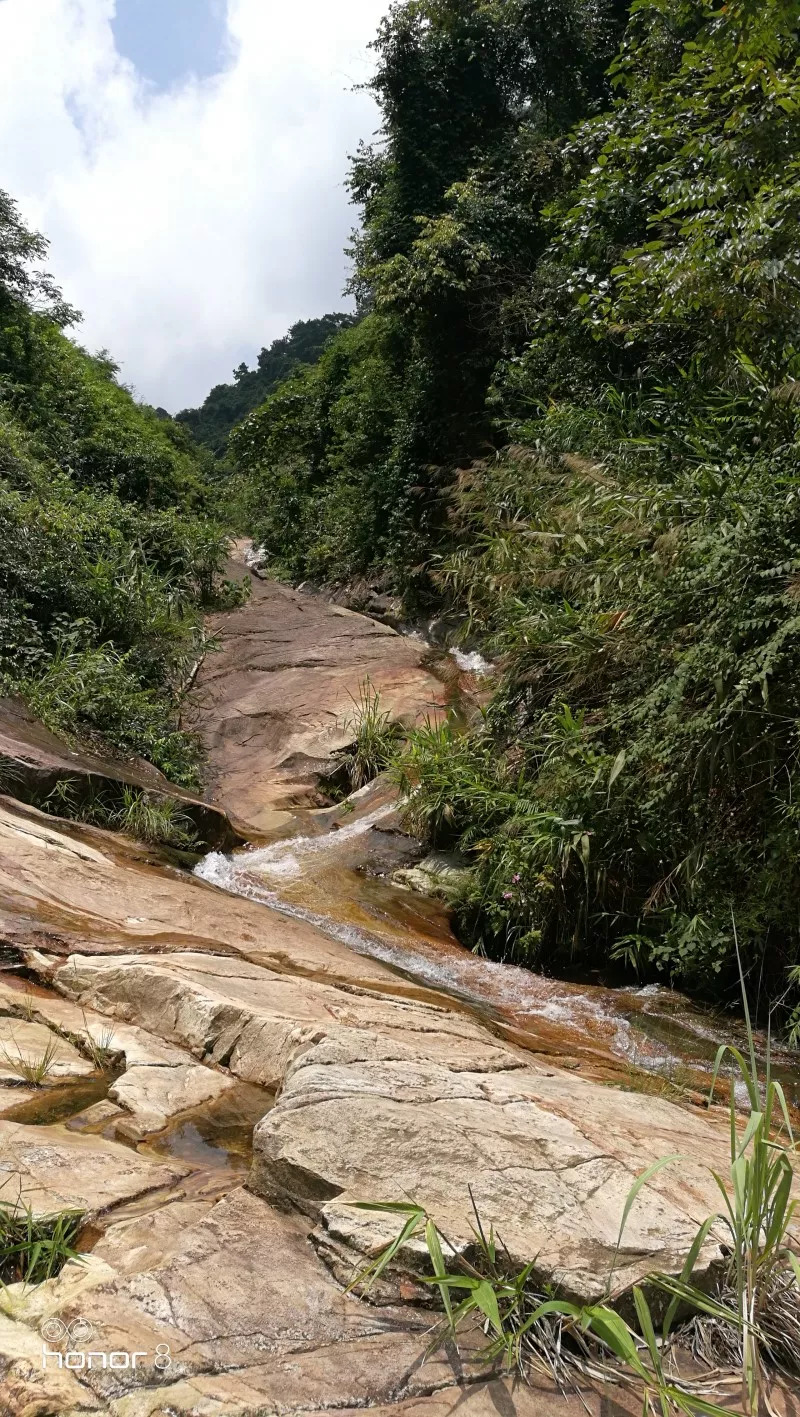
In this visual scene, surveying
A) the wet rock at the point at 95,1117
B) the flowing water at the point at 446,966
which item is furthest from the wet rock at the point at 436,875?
the wet rock at the point at 95,1117

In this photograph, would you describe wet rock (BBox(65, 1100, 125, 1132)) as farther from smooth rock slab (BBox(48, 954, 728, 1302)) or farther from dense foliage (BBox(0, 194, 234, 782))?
dense foliage (BBox(0, 194, 234, 782))

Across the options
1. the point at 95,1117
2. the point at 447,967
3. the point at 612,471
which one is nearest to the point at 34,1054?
the point at 95,1117

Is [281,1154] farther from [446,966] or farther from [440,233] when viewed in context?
[440,233]

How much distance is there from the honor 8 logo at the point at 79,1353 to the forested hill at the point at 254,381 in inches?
1789

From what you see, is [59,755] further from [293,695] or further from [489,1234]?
[489,1234]

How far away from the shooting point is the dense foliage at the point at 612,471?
17.2ft

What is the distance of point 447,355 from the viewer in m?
13.3

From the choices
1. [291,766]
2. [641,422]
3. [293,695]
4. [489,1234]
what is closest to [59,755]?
[291,766]

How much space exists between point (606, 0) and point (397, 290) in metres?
5.19

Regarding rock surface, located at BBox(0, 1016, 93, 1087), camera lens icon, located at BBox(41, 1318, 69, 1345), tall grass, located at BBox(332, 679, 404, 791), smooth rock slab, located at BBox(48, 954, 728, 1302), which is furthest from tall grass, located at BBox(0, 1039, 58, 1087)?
tall grass, located at BBox(332, 679, 404, 791)

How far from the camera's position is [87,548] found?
10.6 meters

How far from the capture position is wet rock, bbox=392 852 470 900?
6742 mm

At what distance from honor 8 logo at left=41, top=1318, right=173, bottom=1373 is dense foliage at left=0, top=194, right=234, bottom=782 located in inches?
254

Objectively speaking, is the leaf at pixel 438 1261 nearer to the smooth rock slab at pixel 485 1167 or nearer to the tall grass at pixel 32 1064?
the smooth rock slab at pixel 485 1167
